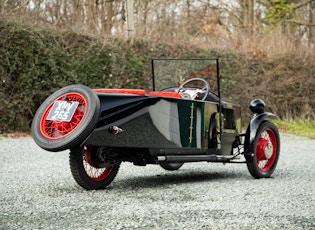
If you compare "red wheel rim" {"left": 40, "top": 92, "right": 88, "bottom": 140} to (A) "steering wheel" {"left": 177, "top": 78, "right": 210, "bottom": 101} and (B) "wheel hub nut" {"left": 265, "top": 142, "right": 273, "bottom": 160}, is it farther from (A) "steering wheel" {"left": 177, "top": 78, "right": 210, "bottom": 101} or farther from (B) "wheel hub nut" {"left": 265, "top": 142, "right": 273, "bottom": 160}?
(B) "wheel hub nut" {"left": 265, "top": 142, "right": 273, "bottom": 160}

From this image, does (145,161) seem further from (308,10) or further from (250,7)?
(308,10)

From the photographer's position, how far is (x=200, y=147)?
5832mm

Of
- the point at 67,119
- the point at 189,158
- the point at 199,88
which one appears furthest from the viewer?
the point at 199,88

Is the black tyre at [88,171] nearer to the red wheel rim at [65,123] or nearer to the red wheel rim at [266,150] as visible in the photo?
the red wheel rim at [65,123]

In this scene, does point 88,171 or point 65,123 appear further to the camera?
point 88,171

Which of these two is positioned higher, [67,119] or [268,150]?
[67,119]

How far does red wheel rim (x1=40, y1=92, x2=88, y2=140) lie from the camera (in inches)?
182

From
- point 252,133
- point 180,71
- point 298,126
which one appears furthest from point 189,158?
point 298,126

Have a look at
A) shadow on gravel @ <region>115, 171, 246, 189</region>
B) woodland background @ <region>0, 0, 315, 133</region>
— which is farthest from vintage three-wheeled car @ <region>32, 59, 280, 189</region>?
woodland background @ <region>0, 0, 315, 133</region>

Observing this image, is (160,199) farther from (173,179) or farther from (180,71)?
(180,71)

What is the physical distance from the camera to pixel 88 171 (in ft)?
16.8

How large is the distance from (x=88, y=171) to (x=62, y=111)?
0.70 m

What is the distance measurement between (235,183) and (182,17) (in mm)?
14755

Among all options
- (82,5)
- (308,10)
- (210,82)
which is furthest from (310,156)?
(308,10)
